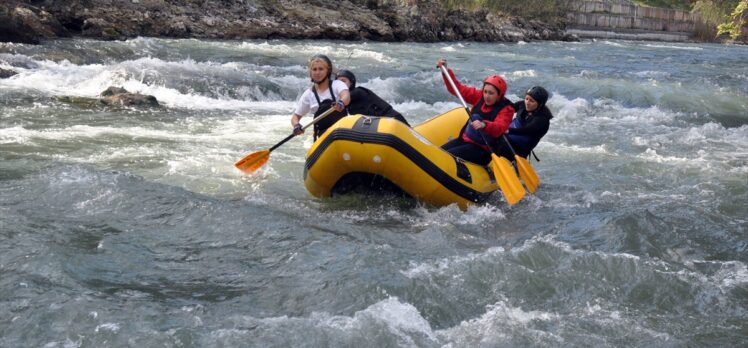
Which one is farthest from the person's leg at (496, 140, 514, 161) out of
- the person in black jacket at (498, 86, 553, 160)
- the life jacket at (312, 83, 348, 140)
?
the life jacket at (312, 83, 348, 140)

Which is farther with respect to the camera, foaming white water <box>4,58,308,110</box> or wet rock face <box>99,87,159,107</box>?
foaming white water <box>4,58,308,110</box>

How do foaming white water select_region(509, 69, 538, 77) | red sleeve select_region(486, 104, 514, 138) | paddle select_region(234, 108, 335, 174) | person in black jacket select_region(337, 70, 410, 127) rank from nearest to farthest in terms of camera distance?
red sleeve select_region(486, 104, 514, 138) < person in black jacket select_region(337, 70, 410, 127) < paddle select_region(234, 108, 335, 174) < foaming white water select_region(509, 69, 538, 77)

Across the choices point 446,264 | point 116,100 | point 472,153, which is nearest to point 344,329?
point 446,264

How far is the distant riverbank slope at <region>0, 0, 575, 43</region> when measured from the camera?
17.4m

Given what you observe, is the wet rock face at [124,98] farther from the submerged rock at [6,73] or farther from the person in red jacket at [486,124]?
the person in red jacket at [486,124]

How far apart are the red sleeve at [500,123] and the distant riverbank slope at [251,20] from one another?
11.5 m

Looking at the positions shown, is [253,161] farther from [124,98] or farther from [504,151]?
[124,98]

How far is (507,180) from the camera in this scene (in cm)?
636

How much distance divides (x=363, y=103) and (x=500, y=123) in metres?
1.13

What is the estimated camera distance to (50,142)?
804cm

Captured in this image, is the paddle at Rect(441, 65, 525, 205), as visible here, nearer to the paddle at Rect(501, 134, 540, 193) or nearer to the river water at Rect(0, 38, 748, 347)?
the paddle at Rect(501, 134, 540, 193)

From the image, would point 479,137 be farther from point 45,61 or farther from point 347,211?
point 45,61

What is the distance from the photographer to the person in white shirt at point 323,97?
21.8ft

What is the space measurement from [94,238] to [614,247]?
3362mm
